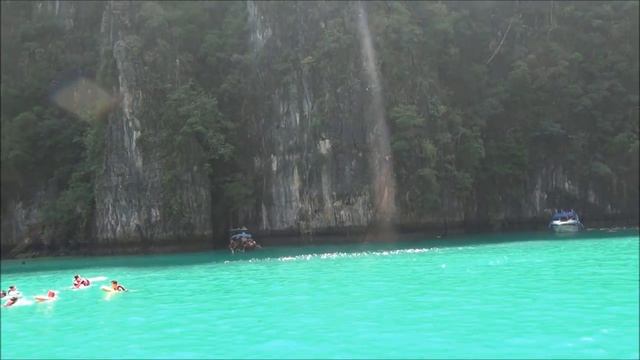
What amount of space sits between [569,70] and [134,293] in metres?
31.5

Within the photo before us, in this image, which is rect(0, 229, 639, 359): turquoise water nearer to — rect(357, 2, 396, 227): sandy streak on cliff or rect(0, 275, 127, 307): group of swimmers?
rect(0, 275, 127, 307): group of swimmers

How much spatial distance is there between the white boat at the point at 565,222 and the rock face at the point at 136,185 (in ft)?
63.0

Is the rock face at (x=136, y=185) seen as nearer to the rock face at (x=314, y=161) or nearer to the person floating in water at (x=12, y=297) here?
the rock face at (x=314, y=161)

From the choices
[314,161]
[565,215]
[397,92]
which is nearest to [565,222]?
[565,215]

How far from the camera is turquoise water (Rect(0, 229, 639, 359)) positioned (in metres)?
10.7

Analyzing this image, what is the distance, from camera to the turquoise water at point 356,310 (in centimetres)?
1069

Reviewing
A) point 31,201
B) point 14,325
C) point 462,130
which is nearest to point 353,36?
point 462,130

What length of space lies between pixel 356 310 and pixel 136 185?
2411cm

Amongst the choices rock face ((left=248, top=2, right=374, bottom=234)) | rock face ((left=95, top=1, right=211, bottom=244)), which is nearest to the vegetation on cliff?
rock face ((left=248, top=2, right=374, bottom=234))

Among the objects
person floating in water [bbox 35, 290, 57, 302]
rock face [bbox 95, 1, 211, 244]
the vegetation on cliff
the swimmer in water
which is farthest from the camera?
the vegetation on cliff

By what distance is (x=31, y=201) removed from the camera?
3828 cm

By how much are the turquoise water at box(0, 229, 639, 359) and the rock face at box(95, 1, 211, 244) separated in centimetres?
985

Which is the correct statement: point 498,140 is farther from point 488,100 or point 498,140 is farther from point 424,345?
point 424,345

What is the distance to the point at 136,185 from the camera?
1385 inches
